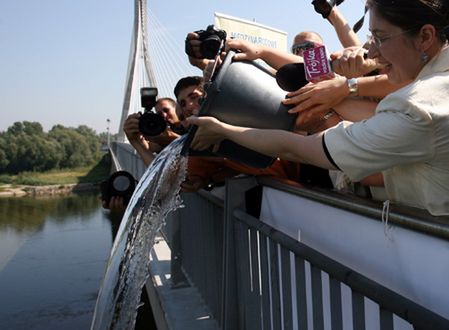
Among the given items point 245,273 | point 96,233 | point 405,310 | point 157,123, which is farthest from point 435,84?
point 96,233

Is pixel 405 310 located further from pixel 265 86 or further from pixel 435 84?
pixel 265 86

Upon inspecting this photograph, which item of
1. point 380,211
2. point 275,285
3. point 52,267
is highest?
point 380,211

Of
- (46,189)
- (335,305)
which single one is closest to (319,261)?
(335,305)

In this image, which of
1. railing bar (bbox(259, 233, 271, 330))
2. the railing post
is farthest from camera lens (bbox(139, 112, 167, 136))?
railing bar (bbox(259, 233, 271, 330))

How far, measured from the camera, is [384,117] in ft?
3.88

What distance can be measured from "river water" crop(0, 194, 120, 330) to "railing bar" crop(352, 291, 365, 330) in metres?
7.92

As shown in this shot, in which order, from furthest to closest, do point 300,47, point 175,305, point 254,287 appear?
1. point 175,305
2. point 300,47
3. point 254,287

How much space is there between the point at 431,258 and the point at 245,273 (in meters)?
1.07

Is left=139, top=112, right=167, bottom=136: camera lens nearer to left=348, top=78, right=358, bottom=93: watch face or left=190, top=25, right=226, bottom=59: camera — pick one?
left=190, top=25, right=226, bottom=59: camera

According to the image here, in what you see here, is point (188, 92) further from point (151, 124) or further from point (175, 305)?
point (175, 305)

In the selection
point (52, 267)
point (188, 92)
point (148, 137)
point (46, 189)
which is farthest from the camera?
point (46, 189)

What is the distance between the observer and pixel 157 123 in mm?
2770

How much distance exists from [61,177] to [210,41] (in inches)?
2065

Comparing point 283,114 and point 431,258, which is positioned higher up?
point 283,114
